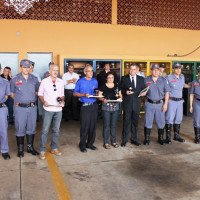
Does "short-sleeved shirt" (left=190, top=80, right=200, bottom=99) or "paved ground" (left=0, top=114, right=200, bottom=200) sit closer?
"paved ground" (left=0, top=114, right=200, bottom=200)

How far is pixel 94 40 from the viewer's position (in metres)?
8.73

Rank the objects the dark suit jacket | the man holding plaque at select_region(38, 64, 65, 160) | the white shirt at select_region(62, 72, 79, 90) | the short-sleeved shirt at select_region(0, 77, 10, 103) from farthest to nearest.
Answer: the white shirt at select_region(62, 72, 79, 90) < the dark suit jacket < the man holding plaque at select_region(38, 64, 65, 160) < the short-sleeved shirt at select_region(0, 77, 10, 103)

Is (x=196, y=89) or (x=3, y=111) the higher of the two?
(x=196, y=89)

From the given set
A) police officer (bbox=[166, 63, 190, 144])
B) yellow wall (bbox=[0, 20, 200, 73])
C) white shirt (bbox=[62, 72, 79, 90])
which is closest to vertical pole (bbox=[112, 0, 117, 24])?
yellow wall (bbox=[0, 20, 200, 73])

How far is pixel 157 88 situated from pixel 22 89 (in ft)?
8.88

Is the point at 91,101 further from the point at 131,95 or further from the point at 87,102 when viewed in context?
the point at 131,95

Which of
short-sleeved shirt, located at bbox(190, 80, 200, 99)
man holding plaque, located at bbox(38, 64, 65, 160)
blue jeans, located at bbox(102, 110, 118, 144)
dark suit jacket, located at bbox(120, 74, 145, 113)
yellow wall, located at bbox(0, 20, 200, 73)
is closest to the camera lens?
man holding plaque, located at bbox(38, 64, 65, 160)

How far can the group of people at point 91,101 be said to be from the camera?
4.71m

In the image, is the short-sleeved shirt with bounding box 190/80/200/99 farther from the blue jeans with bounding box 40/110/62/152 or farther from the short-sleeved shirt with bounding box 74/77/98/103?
the blue jeans with bounding box 40/110/62/152

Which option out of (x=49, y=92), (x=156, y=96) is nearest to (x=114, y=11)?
(x=156, y=96)

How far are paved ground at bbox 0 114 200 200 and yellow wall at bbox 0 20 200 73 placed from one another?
382 centimetres

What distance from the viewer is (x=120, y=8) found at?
901 cm

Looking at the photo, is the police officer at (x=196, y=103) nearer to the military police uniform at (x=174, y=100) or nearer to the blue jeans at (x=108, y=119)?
the military police uniform at (x=174, y=100)

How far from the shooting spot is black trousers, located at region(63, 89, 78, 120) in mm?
8008
